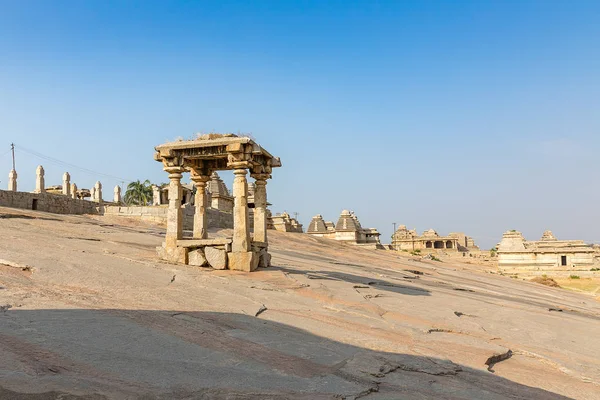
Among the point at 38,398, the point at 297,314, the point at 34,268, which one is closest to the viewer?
the point at 38,398

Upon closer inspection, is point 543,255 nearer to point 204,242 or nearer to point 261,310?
point 204,242

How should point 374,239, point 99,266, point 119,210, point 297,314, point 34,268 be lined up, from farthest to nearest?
point 374,239 < point 119,210 < point 99,266 < point 34,268 < point 297,314

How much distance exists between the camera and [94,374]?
4535mm

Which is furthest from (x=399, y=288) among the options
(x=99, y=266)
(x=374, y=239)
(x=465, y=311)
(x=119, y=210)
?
(x=374, y=239)

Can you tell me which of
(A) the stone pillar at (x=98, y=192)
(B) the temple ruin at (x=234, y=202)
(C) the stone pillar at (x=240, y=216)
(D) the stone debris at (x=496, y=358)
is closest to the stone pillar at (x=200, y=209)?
(B) the temple ruin at (x=234, y=202)

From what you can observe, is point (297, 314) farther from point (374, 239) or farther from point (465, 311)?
point (374, 239)

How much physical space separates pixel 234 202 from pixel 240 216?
18.6 inches

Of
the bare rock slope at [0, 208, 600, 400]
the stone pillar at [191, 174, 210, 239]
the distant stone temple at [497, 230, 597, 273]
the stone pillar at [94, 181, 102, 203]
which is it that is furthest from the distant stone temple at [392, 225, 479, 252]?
the bare rock slope at [0, 208, 600, 400]

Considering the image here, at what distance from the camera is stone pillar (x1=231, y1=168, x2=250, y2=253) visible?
12578mm

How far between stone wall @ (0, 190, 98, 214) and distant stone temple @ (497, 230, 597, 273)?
31.6 metres

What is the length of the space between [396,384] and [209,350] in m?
2.29

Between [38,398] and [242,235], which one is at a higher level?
[242,235]

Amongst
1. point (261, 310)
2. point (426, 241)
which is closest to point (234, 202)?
point (261, 310)

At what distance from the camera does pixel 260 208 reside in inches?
563
